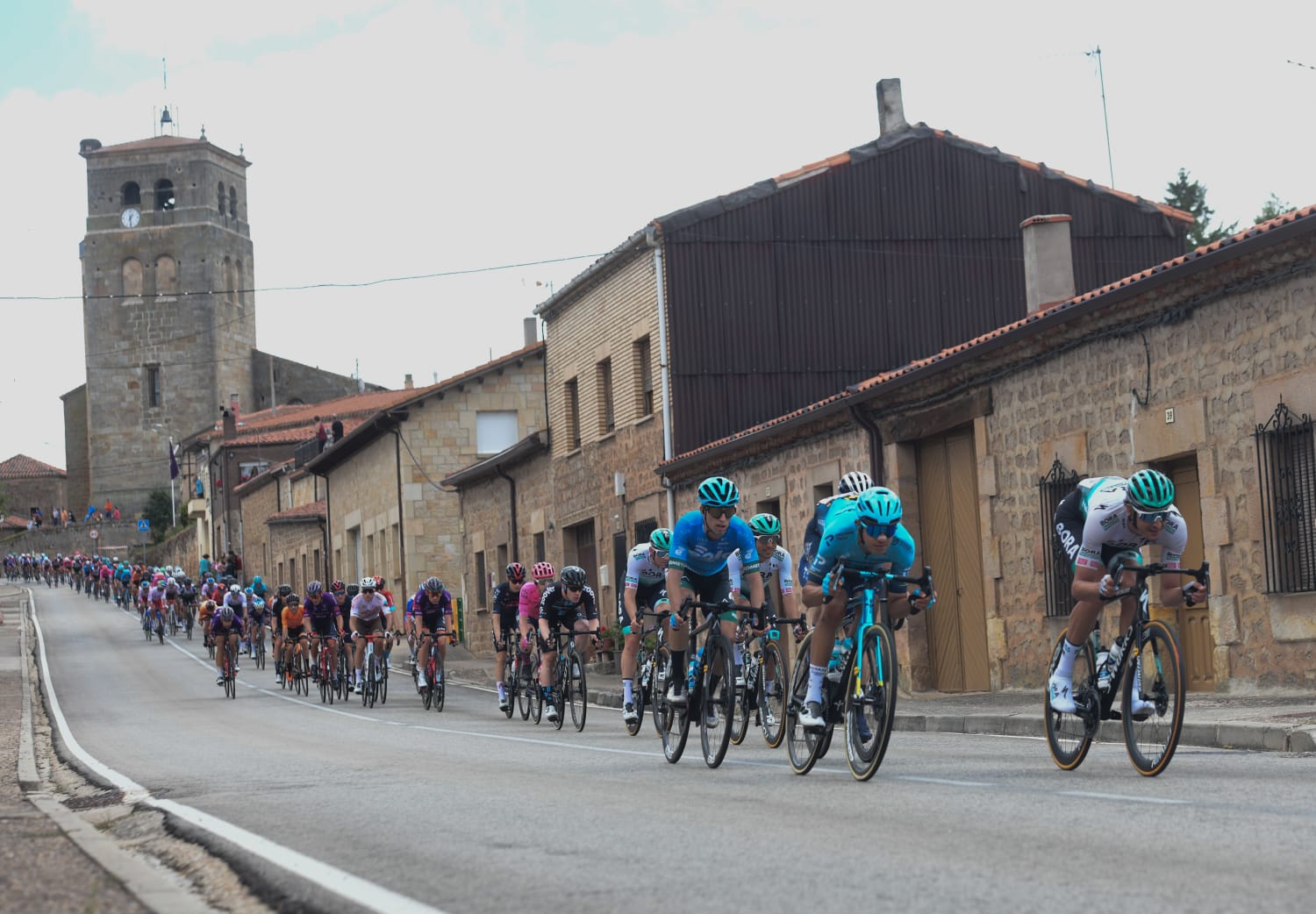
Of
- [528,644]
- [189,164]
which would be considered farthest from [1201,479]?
[189,164]

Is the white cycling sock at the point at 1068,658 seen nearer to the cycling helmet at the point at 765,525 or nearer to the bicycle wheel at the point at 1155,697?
the bicycle wheel at the point at 1155,697

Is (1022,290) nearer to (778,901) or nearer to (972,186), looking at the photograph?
(972,186)

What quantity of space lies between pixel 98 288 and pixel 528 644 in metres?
102

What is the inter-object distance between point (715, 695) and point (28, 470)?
148 meters

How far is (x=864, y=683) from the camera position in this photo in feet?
31.9

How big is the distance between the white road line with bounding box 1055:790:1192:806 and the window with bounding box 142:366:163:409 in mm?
111315

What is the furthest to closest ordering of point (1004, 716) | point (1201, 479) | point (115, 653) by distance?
point (115, 653) < point (1201, 479) < point (1004, 716)

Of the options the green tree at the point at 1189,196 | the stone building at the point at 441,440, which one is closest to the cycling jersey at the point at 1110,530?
the stone building at the point at 441,440

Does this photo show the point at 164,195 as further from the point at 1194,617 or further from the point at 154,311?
the point at 1194,617

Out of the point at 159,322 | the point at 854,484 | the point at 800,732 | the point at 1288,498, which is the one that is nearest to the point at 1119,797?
the point at 800,732

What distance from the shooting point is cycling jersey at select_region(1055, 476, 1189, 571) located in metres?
9.36

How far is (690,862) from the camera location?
6922mm

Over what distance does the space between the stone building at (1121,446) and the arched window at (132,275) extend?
319 feet

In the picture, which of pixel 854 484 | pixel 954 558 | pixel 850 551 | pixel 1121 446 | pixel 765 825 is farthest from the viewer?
pixel 954 558
